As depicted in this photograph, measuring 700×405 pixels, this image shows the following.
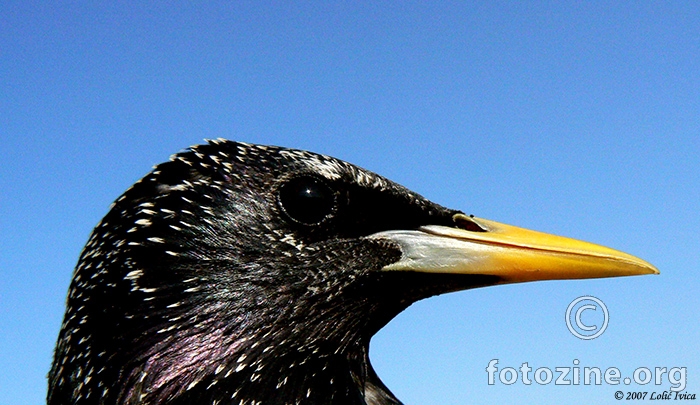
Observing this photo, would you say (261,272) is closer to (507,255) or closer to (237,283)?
(237,283)

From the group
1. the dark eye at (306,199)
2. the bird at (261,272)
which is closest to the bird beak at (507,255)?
the bird at (261,272)

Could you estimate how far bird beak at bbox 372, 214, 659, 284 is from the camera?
15.9 feet

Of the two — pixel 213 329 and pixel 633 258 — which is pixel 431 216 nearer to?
pixel 633 258

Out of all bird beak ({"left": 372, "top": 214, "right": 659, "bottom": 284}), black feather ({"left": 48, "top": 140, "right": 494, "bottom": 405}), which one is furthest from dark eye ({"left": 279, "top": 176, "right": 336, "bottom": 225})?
bird beak ({"left": 372, "top": 214, "right": 659, "bottom": 284})

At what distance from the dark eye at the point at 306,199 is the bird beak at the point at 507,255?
48cm

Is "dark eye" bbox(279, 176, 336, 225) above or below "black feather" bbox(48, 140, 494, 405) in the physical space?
above

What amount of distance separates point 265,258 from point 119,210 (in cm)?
109

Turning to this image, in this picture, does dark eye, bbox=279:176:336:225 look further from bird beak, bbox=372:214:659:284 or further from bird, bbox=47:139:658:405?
bird beak, bbox=372:214:659:284

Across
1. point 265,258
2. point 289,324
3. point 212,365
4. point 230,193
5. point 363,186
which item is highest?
point 363,186

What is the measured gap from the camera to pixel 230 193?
15.2 ft

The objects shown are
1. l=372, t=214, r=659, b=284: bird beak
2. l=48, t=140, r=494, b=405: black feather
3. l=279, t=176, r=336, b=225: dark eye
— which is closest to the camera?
l=48, t=140, r=494, b=405: black feather

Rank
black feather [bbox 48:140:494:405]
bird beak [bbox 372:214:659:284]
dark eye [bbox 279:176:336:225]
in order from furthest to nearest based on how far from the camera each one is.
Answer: bird beak [bbox 372:214:659:284] < dark eye [bbox 279:176:336:225] < black feather [bbox 48:140:494:405]

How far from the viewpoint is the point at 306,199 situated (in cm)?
471

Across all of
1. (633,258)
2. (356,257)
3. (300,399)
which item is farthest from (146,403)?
(633,258)
